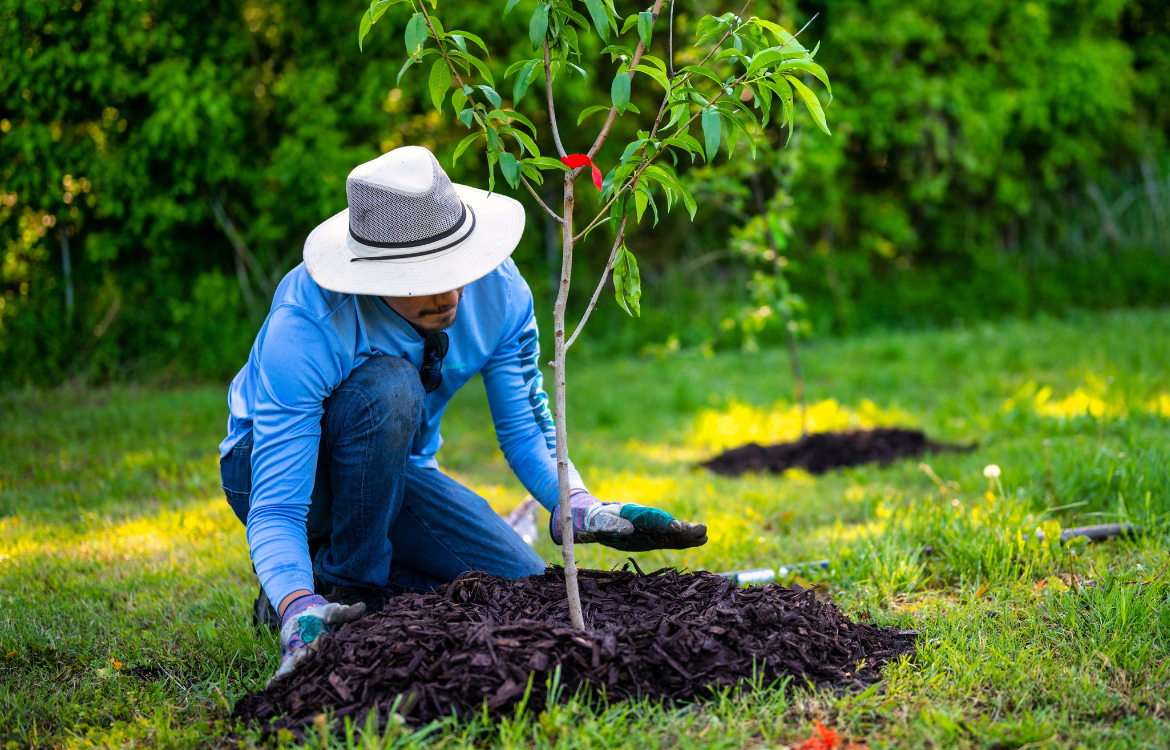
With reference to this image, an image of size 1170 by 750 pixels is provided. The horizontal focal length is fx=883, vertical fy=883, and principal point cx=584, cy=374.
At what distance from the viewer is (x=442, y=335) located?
2379 millimetres

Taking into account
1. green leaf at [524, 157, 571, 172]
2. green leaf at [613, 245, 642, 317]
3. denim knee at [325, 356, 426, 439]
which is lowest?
denim knee at [325, 356, 426, 439]

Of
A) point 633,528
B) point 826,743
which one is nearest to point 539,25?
point 633,528

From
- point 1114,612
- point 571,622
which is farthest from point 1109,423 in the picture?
point 571,622

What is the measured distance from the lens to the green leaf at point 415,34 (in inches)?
65.6

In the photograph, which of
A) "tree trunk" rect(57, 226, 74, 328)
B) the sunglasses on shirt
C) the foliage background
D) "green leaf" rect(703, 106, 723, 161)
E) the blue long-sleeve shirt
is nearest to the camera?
"green leaf" rect(703, 106, 723, 161)

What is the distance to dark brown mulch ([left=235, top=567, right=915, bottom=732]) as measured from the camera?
1836 millimetres

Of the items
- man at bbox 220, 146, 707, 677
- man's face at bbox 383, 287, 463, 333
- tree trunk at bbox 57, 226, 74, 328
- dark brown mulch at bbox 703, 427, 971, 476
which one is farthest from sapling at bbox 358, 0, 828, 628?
tree trunk at bbox 57, 226, 74, 328

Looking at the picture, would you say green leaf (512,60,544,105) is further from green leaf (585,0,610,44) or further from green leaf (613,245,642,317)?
green leaf (613,245,642,317)

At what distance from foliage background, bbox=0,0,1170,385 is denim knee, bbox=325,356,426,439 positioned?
8.14 feet

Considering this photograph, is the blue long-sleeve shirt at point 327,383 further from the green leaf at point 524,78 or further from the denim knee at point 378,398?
the green leaf at point 524,78

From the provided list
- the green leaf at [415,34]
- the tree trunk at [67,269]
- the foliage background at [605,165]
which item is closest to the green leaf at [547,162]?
the green leaf at [415,34]

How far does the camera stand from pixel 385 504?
2334mm

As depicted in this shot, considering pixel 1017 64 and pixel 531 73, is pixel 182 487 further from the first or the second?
pixel 1017 64

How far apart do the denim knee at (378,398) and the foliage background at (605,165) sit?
2480 mm
